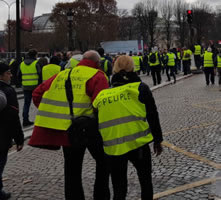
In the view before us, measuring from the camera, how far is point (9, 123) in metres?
4.28

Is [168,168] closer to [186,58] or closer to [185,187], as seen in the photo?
[185,187]

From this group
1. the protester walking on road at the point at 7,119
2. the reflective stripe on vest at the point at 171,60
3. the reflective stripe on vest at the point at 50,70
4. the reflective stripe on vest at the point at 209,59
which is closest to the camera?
the protester walking on road at the point at 7,119

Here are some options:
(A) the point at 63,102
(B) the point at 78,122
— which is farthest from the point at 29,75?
(B) the point at 78,122

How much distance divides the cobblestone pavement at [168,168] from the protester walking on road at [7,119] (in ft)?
1.94

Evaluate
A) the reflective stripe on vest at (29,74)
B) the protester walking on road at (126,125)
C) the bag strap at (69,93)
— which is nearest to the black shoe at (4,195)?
the bag strap at (69,93)

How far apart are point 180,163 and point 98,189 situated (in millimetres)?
1946

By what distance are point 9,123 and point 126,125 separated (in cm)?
150

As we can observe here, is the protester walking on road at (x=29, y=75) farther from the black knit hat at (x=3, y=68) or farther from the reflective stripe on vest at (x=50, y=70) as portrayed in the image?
the black knit hat at (x=3, y=68)

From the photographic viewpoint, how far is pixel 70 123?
3.78 meters

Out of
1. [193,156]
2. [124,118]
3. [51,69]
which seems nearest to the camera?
[124,118]

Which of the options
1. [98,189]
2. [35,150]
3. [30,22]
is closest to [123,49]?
[30,22]

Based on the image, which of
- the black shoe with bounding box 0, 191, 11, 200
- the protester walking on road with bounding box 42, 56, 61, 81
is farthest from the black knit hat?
the protester walking on road with bounding box 42, 56, 61, 81

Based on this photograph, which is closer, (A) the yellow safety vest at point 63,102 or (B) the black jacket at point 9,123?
(A) the yellow safety vest at point 63,102

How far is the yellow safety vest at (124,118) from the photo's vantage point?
11.2 ft
